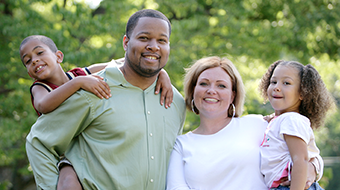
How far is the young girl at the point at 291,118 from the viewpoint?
7.65 feet

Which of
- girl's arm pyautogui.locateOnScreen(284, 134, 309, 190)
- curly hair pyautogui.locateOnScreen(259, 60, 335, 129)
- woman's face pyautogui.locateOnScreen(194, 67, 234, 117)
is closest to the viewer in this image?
girl's arm pyautogui.locateOnScreen(284, 134, 309, 190)

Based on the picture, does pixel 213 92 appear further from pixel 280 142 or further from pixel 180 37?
pixel 180 37

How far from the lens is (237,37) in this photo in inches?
295

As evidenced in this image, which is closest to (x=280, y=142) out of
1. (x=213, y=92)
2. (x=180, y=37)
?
(x=213, y=92)

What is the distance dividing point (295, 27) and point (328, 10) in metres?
0.83

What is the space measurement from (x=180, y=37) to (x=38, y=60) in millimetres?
4496

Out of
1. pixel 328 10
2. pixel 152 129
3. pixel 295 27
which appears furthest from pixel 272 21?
pixel 152 129

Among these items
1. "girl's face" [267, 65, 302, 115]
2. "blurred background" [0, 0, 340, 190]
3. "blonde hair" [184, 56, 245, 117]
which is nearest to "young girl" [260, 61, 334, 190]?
"girl's face" [267, 65, 302, 115]

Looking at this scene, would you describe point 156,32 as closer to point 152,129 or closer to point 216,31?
point 152,129

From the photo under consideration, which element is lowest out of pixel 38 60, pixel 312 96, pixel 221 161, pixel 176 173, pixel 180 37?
pixel 176 173

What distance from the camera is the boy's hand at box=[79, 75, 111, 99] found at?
2520mm

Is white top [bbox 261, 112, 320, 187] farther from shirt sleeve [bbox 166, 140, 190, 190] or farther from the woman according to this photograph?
shirt sleeve [bbox 166, 140, 190, 190]

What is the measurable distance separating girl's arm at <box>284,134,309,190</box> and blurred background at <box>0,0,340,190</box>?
406 cm

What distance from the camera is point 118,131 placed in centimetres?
253
